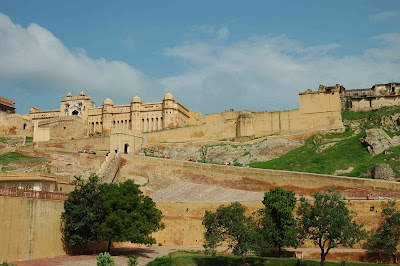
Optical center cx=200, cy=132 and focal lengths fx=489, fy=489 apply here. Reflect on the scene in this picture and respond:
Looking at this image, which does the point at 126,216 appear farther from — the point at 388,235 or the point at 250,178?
the point at 388,235

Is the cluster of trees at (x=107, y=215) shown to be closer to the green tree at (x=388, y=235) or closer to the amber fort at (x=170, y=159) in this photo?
the amber fort at (x=170, y=159)

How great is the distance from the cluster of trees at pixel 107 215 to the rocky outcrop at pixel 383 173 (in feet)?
60.0

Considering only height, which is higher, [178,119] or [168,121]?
[178,119]

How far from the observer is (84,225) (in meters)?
32.4

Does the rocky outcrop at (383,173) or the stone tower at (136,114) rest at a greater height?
the stone tower at (136,114)

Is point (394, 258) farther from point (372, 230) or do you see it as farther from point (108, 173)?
Answer: point (108, 173)

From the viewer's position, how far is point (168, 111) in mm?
70125

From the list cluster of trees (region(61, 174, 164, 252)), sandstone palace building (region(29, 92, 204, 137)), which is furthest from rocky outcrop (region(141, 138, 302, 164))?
cluster of trees (region(61, 174, 164, 252))

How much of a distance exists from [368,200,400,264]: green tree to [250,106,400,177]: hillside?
31.5 ft

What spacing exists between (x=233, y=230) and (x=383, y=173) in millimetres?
15972

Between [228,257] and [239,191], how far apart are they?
1108 cm

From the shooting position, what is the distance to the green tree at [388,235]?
29.3 meters

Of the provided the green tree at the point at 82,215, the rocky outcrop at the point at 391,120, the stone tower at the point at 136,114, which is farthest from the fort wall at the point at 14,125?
the rocky outcrop at the point at 391,120

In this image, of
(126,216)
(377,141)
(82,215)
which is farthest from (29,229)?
(377,141)
